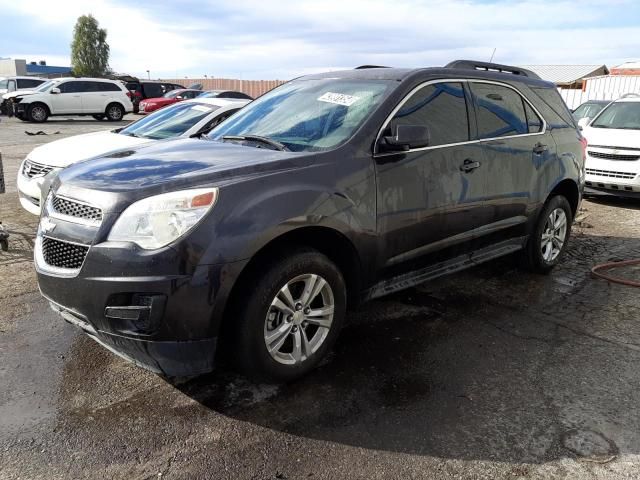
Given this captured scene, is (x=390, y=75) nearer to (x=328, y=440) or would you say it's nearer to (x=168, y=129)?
(x=328, y=440)

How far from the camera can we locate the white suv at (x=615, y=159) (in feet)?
27.4

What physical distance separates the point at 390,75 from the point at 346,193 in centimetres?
118

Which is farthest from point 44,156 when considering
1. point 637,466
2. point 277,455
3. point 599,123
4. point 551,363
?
point 599,123

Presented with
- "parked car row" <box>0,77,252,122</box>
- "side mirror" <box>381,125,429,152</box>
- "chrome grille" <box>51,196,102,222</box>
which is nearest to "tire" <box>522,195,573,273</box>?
"side mirror" <box>381,125,429,152</box>

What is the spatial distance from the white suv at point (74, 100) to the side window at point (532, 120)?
22250 mm

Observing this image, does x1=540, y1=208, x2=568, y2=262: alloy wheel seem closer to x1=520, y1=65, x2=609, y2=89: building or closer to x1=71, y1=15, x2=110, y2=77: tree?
x1=520, y1=65, x2=609, y2=89: building

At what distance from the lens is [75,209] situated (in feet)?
9.52

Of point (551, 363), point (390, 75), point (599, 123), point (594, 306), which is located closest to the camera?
point (551, 363)

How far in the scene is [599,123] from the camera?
9.90 m

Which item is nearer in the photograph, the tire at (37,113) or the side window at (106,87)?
the tire at (37,113)

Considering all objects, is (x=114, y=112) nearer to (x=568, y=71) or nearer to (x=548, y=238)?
(x=548, y=238)

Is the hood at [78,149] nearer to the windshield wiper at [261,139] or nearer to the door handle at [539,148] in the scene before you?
the windshield wiper at [261,139]

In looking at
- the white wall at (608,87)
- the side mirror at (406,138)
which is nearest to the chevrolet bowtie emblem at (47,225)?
the side mirror at (406,138)

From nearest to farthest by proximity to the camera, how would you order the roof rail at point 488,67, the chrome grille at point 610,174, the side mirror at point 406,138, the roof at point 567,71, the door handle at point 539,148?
the side mirror at point 406,138 → the roof rail at point 488,67 → the door handle at point 539,148 → the chrome grille at point 610,174 → the roof at point 567,71
